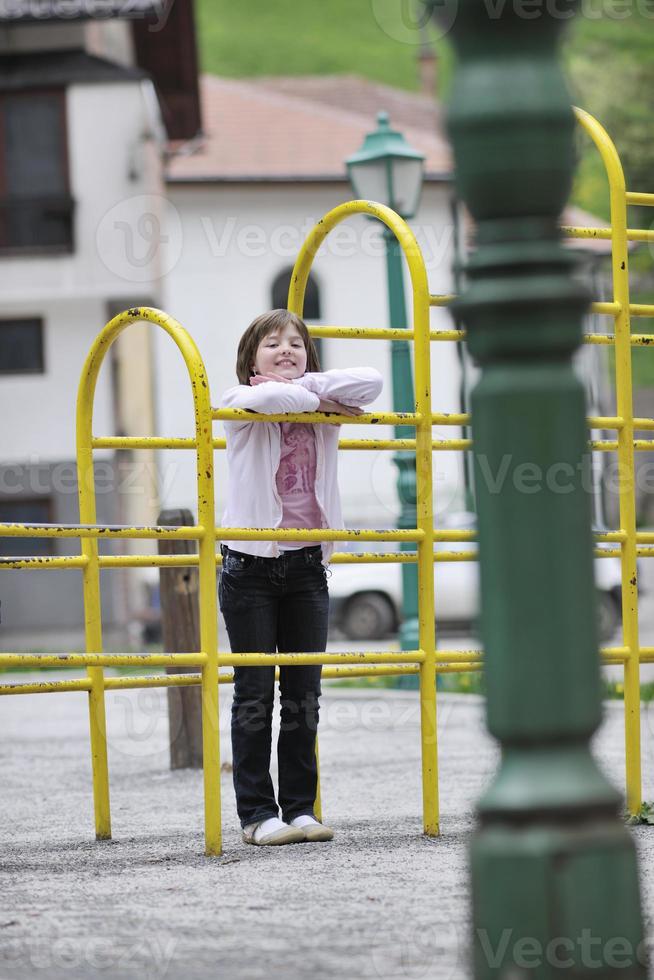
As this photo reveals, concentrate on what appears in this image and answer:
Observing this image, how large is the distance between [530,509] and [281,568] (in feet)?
8.14

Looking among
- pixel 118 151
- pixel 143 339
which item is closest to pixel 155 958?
pixel 118 151

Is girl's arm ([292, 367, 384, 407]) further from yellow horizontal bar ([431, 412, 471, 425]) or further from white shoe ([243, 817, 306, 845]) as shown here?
white shoe ([243, 817, 306, 845])

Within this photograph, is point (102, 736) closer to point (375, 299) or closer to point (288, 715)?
point (288, 715)

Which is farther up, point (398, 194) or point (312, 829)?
point (398, 194)

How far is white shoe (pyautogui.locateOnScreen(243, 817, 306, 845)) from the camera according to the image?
495 centimetres

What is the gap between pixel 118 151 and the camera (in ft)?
74.6

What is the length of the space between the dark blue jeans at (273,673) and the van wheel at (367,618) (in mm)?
15197

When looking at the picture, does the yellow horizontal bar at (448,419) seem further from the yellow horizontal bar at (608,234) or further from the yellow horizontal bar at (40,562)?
the yellow horizontal bar at (40,562)

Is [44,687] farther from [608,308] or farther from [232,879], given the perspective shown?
[608,308]

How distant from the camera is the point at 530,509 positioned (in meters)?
2.65

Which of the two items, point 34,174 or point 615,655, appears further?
point 34,174

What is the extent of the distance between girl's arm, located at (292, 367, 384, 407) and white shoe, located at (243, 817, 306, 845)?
49.7 inches

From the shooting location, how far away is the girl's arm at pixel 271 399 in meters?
4.85

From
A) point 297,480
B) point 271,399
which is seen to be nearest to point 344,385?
point 271,399
